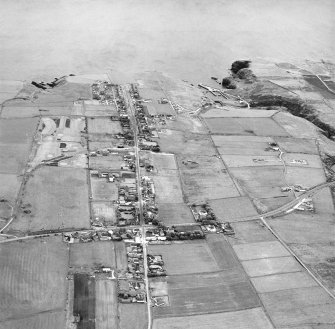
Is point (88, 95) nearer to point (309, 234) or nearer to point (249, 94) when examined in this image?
point (249, 94)

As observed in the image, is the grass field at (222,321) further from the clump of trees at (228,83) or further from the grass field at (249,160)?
the clump of trees at (228,83)

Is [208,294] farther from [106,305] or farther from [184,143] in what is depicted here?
[184,143]

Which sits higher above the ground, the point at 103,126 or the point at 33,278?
the point at 33,278

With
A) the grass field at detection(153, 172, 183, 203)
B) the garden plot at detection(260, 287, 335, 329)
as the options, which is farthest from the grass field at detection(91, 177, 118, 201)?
the garden plot at detection(260, 287, 335, 329)

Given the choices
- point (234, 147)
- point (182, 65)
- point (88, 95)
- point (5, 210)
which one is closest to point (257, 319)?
point (5, 210)

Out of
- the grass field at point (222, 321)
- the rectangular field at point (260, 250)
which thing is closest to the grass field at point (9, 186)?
the grass field at point (222, 321)

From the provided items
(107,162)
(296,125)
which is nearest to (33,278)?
(107,162)
